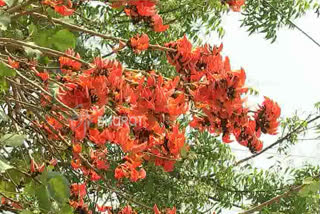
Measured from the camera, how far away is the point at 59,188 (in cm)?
92

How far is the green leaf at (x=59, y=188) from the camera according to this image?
905 millimetres

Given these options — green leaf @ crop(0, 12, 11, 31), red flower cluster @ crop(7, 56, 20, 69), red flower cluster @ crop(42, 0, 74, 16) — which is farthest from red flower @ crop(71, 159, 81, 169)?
green leaf @ crop(0, 12, 11, 31)

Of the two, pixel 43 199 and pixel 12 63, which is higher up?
pixel 12 63

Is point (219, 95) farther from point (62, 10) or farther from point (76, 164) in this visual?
point (76, 164)

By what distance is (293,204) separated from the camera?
6.53 ft

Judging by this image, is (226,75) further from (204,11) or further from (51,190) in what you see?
(204,11)

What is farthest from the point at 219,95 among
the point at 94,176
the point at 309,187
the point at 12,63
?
the point at 94,176

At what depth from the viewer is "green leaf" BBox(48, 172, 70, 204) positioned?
90 cm

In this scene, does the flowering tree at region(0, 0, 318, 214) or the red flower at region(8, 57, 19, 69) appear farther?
the red flower at region(8, 57, 19, 69)

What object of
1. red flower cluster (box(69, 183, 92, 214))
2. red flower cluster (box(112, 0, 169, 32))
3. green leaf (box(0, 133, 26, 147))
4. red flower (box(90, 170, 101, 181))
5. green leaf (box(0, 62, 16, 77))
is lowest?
green leaf (box(0, 133, 26, 147))

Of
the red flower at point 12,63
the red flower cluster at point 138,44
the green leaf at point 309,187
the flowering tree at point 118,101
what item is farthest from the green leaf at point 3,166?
the green leaf at point 309,187

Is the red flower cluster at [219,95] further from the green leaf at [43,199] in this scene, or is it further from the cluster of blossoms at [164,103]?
the green leaf at [43,199]

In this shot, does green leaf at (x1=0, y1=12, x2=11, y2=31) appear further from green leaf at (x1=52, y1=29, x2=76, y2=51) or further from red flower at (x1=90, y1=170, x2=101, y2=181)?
red flower at (x1=90, y1=170, x2=101, y2=181)

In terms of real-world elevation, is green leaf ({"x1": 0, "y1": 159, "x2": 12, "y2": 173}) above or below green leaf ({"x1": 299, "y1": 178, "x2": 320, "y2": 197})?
below
